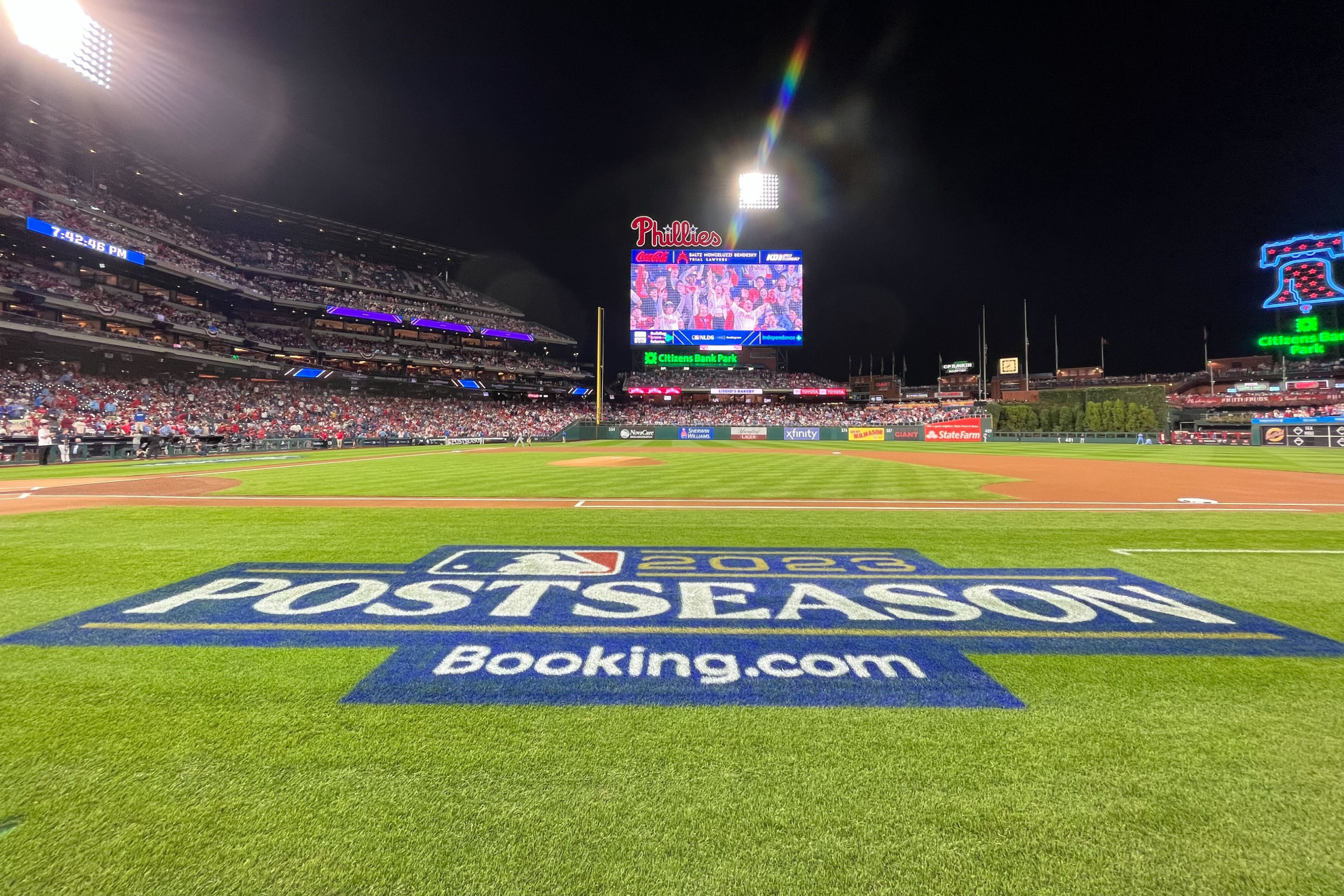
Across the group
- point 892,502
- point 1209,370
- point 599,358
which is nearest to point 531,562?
point 892,502

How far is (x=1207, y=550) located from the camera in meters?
6.42

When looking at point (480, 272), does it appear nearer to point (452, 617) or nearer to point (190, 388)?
point (190, 388)

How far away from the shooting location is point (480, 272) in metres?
66.7

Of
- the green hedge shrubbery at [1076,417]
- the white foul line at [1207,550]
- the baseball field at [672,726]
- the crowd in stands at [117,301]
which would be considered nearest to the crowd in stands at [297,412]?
the crowd in stands at [117,301]

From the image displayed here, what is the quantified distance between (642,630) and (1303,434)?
173 ft

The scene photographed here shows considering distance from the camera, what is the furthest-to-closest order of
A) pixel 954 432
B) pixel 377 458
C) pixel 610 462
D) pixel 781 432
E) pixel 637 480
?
pixel 781 432 < pixel 954 432 < pixel 377 458 < pixel 610 462 < pixel 637 480

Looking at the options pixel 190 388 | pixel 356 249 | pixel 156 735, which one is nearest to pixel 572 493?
pixel 156 735

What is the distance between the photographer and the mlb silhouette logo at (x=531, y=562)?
5.46 metres

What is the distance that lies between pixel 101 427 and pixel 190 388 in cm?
1197

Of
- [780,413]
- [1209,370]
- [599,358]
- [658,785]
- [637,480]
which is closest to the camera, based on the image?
[658,785]

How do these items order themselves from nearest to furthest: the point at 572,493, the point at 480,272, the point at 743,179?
the point at 572,493
the point at 743,179
the point at 480,272

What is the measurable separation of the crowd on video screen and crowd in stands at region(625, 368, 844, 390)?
16401 millimetres

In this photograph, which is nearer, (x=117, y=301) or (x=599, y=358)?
(x=117, y=301)

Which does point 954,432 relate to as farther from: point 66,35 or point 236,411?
point 66,35
